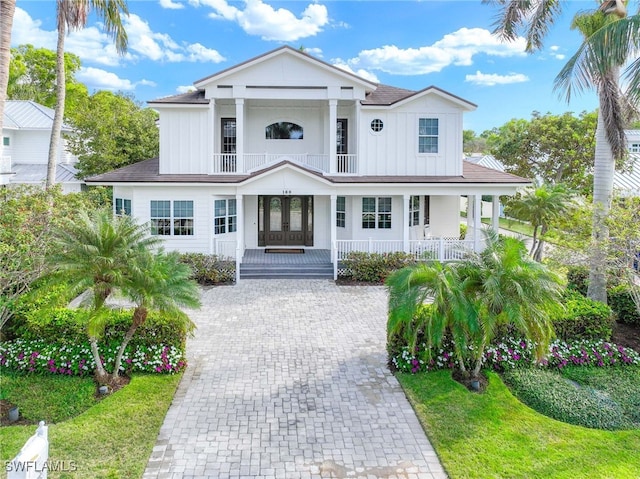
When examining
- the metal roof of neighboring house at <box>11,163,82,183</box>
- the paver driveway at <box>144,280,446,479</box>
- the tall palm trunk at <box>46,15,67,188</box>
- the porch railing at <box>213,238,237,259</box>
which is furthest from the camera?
the metal roof of neighboring house at <box>11,163,82,183</box>

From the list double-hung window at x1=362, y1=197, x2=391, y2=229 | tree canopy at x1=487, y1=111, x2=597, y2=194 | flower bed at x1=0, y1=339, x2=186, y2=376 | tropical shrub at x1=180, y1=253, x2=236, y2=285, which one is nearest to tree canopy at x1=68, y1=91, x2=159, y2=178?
tropical shrub at x1=180, y1=253, x2=236, y2=285

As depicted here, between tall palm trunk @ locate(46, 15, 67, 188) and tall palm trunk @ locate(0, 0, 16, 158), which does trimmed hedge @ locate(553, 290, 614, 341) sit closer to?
tall palm trunk @ locate(0, 0, 16, 158)

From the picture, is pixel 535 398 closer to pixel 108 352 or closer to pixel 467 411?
pixel 467 411

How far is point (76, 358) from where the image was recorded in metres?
8.59

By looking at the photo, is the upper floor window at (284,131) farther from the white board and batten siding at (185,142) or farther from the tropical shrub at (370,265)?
the tropical shrub at (370,265)

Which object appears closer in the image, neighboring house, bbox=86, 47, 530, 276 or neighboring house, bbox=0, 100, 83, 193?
neighboring house, bbox=86, 47, 530, 276

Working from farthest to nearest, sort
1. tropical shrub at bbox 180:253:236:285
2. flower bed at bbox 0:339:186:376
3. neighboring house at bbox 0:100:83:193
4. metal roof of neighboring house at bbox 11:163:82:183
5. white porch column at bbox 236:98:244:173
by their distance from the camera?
1. neighboring house at bbox 0:100:83:193
2. metal roof of neighboring house at bbox 11:163:82:183
3. white porch column at bbox 236:98:244:173
4. tropical shrub at bbox 180:253:236:285
5. flower bed at bbox 0:339:186:376

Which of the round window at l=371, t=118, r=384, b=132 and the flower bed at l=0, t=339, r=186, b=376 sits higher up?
the round window at l=371, t=118, r=384, b=132

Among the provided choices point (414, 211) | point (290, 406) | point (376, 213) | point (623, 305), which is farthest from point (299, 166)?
point (290, 406)

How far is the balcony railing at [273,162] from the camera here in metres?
19.0

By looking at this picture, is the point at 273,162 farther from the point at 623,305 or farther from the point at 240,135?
the point at 623,305

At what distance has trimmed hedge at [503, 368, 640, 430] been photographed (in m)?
7.34

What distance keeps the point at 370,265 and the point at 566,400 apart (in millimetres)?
9580

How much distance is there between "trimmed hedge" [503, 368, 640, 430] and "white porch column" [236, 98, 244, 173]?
13.4 m
